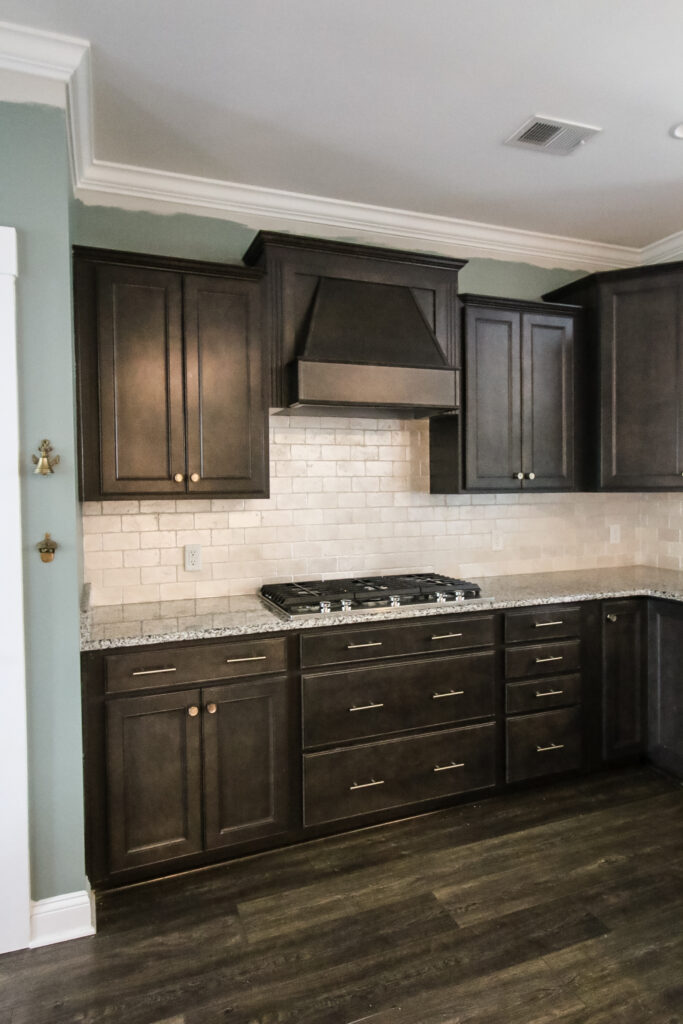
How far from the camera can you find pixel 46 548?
218cm

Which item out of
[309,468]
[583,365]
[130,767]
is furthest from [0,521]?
[583,365]

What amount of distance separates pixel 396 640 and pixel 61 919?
5.26ft

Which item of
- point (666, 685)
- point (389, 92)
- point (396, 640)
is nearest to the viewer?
point (389, 92)

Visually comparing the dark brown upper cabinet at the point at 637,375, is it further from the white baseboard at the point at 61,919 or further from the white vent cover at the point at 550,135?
the white baseboard at the point at 61,919

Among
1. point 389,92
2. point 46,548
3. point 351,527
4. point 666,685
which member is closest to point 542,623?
point 666,685

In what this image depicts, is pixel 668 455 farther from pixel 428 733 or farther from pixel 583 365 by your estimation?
pixel 428 733

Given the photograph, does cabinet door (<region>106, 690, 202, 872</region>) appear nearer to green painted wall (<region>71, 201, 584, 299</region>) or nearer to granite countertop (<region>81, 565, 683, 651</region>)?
granite countertop (<region>81, 565, 683, 651</region>)

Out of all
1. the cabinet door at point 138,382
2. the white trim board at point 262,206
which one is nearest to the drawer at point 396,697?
the cabinet door at point 138,382

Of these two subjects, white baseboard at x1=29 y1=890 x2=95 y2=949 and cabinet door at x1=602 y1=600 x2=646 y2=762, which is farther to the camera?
cabinet door at x1=602 y1=600 x2=646 y2=762

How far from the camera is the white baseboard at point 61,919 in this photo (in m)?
2.20

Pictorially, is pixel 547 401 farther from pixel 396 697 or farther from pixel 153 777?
pixel 153 777

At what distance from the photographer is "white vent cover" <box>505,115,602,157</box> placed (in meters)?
2.61

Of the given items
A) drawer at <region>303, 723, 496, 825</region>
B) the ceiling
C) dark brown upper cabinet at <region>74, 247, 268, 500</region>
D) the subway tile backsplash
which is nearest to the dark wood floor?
drawer at <region>303, 723, 496, 825</region>

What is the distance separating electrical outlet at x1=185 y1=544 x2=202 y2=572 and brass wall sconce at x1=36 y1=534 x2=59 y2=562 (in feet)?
3.09
